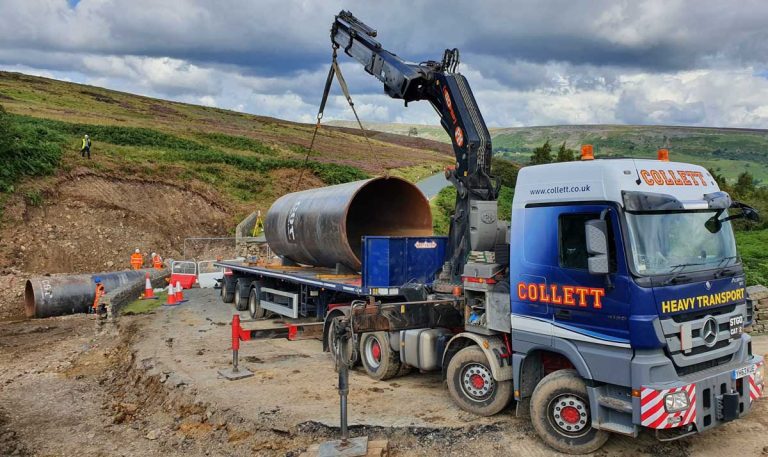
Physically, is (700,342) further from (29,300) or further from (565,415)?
(29,300)

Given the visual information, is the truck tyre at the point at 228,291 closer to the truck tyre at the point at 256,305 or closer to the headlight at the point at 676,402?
the truck tyre at the point at 256,305

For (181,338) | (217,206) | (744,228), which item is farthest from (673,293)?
(217,206)

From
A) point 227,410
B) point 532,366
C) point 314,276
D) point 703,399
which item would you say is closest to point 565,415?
point 532,366

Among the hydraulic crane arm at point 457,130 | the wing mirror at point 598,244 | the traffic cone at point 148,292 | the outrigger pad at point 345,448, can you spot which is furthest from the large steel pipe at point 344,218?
the wing mirror at point 598,244

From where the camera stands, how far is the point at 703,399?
6.16 meters

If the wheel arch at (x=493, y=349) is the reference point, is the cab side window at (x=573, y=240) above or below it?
above

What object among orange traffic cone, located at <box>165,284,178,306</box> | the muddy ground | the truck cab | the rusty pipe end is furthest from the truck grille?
the rusty pipe end

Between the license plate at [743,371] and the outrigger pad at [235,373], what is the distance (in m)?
7.03

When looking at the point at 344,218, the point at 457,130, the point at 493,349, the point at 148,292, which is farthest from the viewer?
the point at 148,292

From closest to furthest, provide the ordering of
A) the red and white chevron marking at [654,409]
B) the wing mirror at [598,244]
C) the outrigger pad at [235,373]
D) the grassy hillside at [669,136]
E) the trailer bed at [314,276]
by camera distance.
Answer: the red and white chevron marking at [654,409]
the wing mirror at [598,244]
the outrigger pad at [235,373]
the trailer bed at [314,276]
the grassy hillside at [669,136]

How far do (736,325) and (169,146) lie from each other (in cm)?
4038

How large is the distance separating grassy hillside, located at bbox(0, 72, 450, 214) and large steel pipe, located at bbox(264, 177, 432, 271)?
287 cm

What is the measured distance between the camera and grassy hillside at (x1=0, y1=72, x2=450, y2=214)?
30.5 metres

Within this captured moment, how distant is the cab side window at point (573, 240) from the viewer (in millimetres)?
6496
